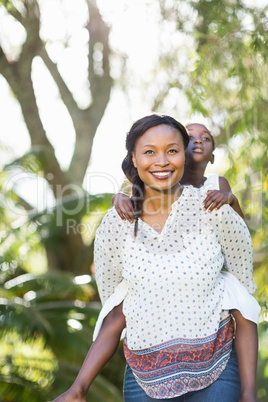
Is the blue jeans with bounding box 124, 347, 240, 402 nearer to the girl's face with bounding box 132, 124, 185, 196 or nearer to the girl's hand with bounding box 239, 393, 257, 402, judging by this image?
the girl's hand with bounding box 239, 393, 257, 402

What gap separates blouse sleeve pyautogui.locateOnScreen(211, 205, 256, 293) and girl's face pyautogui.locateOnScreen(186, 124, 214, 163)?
702 mm

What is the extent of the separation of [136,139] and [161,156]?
14cm

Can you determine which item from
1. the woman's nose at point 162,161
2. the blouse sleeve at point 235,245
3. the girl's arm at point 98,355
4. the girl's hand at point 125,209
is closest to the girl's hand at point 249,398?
the blouse sleeve at point 235,245

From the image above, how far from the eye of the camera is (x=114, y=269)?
2654mm

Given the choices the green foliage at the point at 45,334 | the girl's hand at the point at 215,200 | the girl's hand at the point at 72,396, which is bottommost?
the green foliage at the point at 45,334

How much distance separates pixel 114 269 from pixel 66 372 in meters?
5.98

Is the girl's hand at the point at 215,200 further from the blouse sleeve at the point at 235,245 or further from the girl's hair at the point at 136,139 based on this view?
the girl's hair at the point at 136,139

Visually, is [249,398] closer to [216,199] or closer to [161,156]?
[216,199]

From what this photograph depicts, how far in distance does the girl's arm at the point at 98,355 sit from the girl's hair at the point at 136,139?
14.2 inches

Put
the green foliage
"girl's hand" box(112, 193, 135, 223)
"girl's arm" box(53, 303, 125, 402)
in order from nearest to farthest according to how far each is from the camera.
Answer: "girl's arm" box(53, 303, 125, 402) < "girl's hand" box(112, 193, 135, 223) < the green foliage

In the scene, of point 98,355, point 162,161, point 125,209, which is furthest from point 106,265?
point 162,161

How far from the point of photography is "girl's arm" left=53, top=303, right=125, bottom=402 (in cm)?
252

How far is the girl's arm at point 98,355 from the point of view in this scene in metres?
2.52

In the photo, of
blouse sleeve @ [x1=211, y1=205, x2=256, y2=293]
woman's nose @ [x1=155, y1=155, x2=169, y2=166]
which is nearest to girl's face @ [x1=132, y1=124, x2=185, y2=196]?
woman's nose @ [x1=155, y1=155, x2=169, y2=166]
